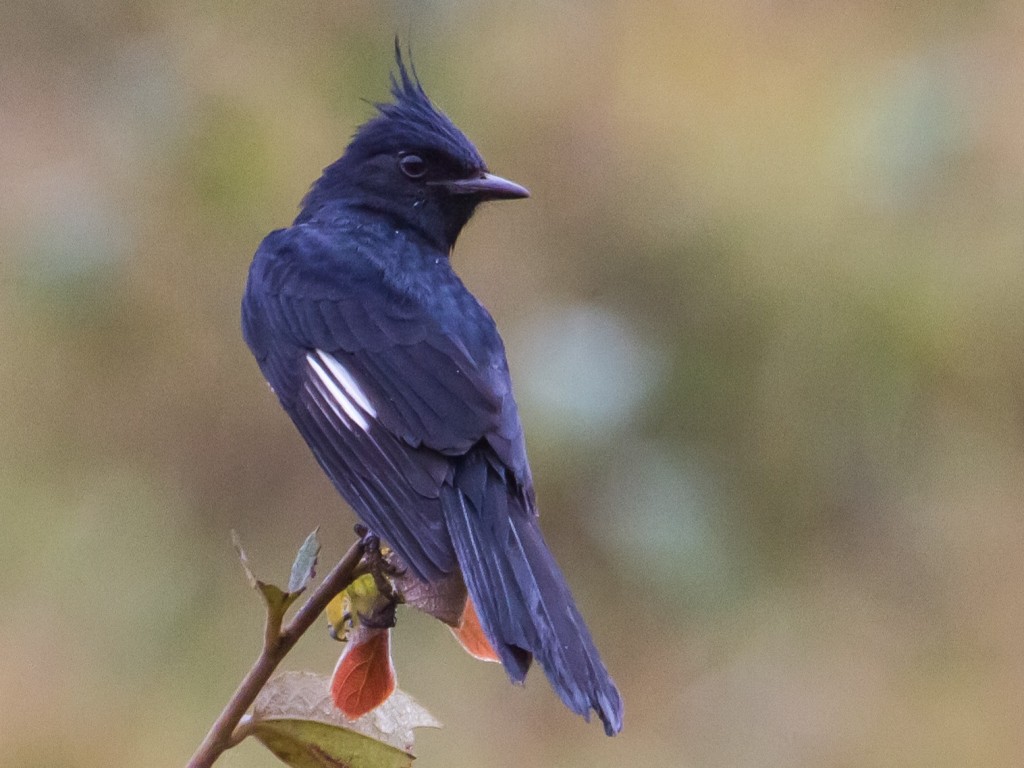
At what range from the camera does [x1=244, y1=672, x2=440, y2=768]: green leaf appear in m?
1.47

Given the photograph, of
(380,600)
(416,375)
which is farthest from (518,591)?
(416,375)

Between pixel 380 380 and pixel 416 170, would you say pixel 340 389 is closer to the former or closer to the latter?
pixel 380 380

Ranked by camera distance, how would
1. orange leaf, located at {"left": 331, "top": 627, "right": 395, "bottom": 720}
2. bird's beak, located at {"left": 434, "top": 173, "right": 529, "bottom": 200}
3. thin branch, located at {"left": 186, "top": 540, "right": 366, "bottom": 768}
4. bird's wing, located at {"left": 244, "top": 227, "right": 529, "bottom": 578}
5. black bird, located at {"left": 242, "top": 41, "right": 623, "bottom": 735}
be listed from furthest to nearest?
bird's beak, located at {"left": 434, "top": 173, "right": 529, "bottom": 200} < bird's wing, located at {"left": 244, "top": 227, "right": 529, "bottom": 578} < black bird, located at {"left": 242, "top": 41, "right": 623, "bottom": 735} < orange leaf, located at {"left": 331, "top": 627, "right": 395, "bottom": 720} < thin branch, located at {"left": 186, "top": 540, "right": 366, "bottom": 768}

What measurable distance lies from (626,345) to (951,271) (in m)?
0.87

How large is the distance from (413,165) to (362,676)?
1562 mm

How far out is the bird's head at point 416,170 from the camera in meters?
2.84

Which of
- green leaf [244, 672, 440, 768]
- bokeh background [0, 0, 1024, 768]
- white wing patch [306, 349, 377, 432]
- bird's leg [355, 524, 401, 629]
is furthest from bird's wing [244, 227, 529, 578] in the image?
bokeh background [0, 0, 1024, 768]

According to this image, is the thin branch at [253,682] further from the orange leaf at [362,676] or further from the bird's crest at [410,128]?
the bird's crest at [410,128]

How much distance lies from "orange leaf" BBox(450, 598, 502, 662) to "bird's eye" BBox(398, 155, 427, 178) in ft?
4.35

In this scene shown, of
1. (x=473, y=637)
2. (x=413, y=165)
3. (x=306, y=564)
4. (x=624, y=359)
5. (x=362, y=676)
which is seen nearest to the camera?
(x=306, y=564)

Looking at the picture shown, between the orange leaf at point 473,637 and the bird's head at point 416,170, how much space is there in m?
1.22

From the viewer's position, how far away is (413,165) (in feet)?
9.50

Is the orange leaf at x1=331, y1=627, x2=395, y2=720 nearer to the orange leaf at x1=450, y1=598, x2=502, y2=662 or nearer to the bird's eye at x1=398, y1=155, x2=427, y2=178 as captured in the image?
the orange leaf at x1=450, y1=598, x2=502, y2=662

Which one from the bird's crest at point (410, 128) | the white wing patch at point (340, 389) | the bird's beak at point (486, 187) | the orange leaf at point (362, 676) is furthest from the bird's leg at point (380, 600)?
the bird's crest at point (410, 128)
